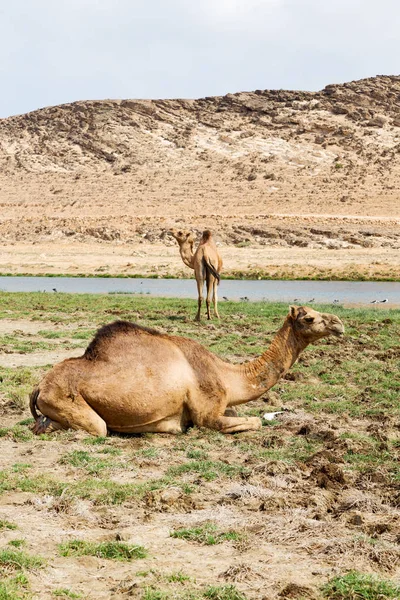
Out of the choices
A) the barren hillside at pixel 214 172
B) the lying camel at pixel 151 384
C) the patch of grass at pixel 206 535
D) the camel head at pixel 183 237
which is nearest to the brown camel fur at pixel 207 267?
the camel head at pixel 183 237

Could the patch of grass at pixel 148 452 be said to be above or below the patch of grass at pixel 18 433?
above

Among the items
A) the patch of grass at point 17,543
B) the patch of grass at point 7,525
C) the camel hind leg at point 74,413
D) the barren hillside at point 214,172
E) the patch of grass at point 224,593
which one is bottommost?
the patch of grass at point 7,525

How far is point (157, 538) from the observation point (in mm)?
5781

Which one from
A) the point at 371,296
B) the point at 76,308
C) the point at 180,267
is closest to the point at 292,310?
the point at 76,308

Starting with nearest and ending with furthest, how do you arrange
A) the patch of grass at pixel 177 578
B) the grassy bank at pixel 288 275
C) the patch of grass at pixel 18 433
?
1. the patch of grass at pixel 177 578
2. the patch of grass at pixel 18 433
3. the grassy bank at pixel 288 275

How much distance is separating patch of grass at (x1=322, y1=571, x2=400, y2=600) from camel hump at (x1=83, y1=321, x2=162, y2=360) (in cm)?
410

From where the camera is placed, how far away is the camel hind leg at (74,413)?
8297mm

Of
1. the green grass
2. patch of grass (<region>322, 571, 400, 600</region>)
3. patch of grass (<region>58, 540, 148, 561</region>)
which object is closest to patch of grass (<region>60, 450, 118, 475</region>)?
patch of grass (<region>58, 540, 148, 561</region>)

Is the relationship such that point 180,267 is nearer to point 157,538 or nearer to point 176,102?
point 157,538

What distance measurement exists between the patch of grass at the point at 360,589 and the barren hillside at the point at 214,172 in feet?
105

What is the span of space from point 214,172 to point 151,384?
63221 millimetres

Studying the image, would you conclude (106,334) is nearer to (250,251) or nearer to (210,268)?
(210,268)

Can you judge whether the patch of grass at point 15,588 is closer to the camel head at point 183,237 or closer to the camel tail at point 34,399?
the camel tail at point 34,399

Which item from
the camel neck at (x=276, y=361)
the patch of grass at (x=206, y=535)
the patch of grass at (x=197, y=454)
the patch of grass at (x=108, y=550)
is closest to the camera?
the patch of grass at (x=108, y=550)
